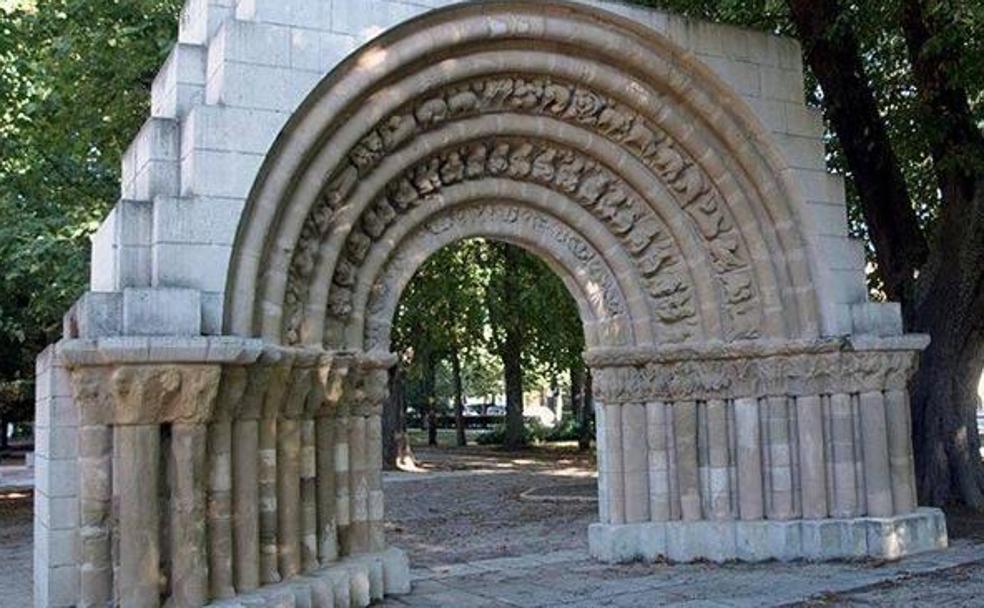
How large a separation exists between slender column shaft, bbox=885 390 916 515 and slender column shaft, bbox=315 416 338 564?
4485 millimetres

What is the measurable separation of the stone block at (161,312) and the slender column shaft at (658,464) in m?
4.10

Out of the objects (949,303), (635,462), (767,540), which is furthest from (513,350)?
(767,540)

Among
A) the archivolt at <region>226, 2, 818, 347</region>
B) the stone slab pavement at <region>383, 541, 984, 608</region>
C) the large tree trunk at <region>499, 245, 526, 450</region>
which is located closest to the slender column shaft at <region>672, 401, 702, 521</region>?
the stone slab pavement at <region>383, 541, 984, 608</region>

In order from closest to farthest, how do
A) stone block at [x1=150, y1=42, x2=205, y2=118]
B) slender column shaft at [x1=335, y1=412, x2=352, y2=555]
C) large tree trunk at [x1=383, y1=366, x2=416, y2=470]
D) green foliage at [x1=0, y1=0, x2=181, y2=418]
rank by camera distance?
stone block at [x1=150, y1=42, x2=205, y2=118]
slender column shaft at [x1=335, y1=412, x2=352, y2=555]
green foliage at [x1=0, y1=0, x2=181, y2=418]
large tree trunk at [x1=383, y1=366, x2=416, y2=470]

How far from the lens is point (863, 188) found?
10500mm

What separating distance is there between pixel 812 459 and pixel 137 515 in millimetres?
5230

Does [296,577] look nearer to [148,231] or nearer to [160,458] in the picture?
[160,458]

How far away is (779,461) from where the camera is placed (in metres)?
8.18

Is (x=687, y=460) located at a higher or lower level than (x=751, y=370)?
lower

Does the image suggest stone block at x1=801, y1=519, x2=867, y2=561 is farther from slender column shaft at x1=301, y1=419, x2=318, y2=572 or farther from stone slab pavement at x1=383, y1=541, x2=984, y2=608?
slender column shaft at x1=301, y1=419, x2=318, y2=572

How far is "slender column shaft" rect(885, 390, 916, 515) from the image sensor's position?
812 centimetres

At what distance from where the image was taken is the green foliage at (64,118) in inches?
460

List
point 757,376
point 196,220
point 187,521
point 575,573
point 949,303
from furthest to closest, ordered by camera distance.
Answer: point 949,303 → point 757,376 → point 575,573 → point 196,220 → point 187,521

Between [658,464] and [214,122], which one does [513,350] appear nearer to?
[658,464]
